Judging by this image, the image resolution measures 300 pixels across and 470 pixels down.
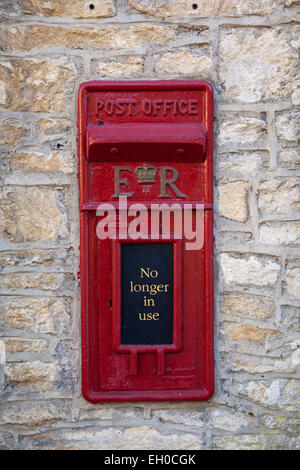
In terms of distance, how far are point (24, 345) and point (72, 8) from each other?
1608 millimetres

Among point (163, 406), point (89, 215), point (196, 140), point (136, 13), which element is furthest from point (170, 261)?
point (136, 13)

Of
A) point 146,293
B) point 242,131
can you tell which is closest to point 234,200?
point 242,131

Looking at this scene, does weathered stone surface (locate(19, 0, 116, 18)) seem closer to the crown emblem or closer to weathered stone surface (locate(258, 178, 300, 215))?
the crown emblem

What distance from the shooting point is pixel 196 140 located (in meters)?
1.69

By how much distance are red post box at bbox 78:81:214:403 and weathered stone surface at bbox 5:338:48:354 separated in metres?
0.22

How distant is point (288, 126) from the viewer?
5.92ft

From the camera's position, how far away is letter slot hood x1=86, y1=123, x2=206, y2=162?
1686 mm

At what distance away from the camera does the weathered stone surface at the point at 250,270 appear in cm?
181

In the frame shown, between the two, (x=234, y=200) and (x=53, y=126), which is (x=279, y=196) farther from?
(x=53, y=126)

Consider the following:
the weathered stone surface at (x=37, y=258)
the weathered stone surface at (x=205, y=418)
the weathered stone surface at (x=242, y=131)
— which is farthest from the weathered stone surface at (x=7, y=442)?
the weathered stone surface at (x=242, y=131)

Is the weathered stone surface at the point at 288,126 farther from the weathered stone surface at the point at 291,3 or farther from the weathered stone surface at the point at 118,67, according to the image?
the weathered stone surface at the point at 118,67

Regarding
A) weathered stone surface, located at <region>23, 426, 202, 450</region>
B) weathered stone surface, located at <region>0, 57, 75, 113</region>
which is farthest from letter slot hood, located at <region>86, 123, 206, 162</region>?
weathered stone surface, located at <region>23, 426, 202, 450</region>

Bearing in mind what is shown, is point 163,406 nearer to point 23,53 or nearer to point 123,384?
point 123,384

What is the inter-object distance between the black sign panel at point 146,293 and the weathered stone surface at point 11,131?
2.39 feet
